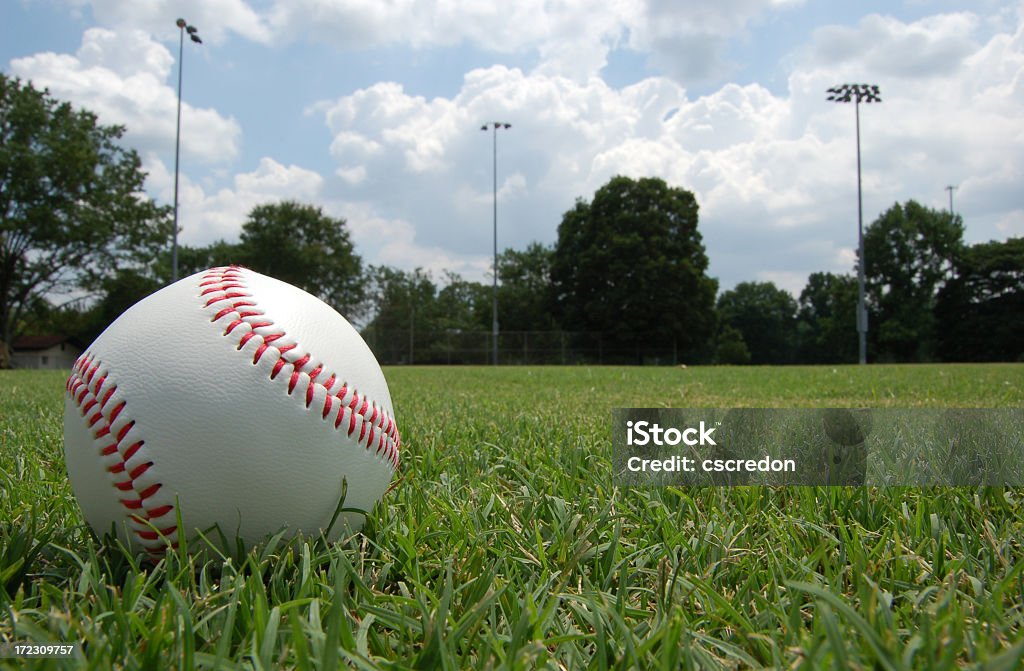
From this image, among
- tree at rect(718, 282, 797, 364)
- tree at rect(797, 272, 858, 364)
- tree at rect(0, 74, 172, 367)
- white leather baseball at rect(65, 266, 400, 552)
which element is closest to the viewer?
white leather baseball at rect(65, 266, 400, 552)

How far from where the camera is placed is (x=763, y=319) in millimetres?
56844

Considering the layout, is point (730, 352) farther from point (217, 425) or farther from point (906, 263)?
point (217, 425)

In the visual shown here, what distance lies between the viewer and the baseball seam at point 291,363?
150cm

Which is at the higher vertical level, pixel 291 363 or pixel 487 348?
pixel 487 348

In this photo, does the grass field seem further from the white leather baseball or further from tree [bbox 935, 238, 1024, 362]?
tree [bbox 935, 238, 1024, 362]

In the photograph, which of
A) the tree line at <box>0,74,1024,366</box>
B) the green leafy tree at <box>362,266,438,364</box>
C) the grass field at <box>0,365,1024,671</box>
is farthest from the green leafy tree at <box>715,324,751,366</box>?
the grass field at <box>0,365,1024,671</box>

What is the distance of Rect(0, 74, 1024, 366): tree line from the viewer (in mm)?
24578

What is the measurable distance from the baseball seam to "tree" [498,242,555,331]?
118ft

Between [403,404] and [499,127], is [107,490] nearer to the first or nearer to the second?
[403,404]

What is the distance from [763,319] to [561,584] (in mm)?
59956

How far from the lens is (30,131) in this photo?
24.5 m

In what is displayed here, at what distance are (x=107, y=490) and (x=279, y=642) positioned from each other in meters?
0.65

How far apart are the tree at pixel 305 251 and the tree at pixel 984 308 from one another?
122 ft

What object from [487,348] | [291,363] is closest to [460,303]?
[487,348]
